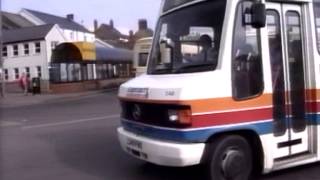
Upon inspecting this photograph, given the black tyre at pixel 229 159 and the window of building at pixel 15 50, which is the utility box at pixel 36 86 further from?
the black tyre at pixel 229 159

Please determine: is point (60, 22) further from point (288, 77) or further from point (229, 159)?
point (229, 159)

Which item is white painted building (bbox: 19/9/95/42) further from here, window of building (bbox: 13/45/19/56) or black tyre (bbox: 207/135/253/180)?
black tyre (bbox: 207/135/253/180)

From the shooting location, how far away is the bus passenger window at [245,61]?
7.55m

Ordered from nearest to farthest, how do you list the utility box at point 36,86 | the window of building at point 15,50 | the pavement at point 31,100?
1. the pavement at point 31,100
2. the utility box at point 36,86
3. the window of building at point 15,50

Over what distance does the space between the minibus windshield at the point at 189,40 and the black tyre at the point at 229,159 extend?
934 millimetres

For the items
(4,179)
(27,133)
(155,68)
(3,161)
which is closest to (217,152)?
(155,68)

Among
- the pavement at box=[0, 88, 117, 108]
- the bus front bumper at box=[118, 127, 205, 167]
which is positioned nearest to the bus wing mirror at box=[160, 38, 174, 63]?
the bus front bumper at box=[118, 127, 205, 167]

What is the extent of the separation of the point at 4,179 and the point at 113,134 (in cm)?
484

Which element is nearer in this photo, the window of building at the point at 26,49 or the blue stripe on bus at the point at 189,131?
the blue stripe on bus at the point at 189,131

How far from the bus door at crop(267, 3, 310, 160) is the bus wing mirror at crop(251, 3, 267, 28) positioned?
1.48 ft

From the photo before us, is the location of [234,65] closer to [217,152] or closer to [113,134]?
[217,152]

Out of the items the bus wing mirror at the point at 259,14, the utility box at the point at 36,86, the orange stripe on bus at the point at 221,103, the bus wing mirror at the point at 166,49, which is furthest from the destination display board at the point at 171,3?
the utility box at the point at 36,86

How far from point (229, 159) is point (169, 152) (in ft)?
2.60

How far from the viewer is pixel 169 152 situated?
7.26 m
